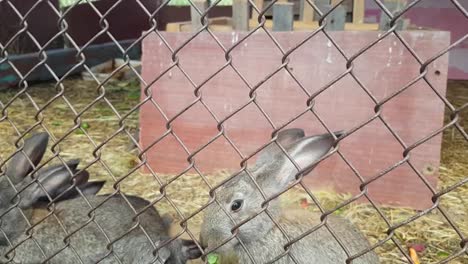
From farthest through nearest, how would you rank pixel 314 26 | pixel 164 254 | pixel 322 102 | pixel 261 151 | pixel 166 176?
pixel 166 176 < pixel 314 26 < pixel 322 102 < pixel 261 151 < pixel 164 254

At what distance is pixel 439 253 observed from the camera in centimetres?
319

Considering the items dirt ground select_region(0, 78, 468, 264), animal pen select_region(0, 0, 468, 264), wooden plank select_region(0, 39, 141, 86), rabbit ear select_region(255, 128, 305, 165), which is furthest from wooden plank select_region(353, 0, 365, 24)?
wooden plank select_region(0, 39, 141, 86)

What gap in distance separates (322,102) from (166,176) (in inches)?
53.5

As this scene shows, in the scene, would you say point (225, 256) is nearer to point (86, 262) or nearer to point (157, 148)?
point (86, 262)

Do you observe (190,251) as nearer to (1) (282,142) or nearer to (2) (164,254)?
(2) (164,254)

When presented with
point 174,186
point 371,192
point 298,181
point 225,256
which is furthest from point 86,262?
point 371,192

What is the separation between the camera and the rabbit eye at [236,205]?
8.86 feet

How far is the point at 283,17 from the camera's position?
149 inches

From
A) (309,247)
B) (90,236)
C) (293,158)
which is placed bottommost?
(90,236)

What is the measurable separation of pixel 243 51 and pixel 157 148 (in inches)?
41.3

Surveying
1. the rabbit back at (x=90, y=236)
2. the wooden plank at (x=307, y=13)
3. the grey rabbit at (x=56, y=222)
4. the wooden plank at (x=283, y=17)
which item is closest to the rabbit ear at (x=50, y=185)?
the grey rabbit at (x=56, y=222)

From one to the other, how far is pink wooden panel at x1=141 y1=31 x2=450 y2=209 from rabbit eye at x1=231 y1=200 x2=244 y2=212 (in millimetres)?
1249

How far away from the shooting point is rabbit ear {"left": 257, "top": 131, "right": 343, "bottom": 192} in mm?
2377

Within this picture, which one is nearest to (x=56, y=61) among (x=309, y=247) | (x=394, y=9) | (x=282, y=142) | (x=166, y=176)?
(x=166, y=176)
